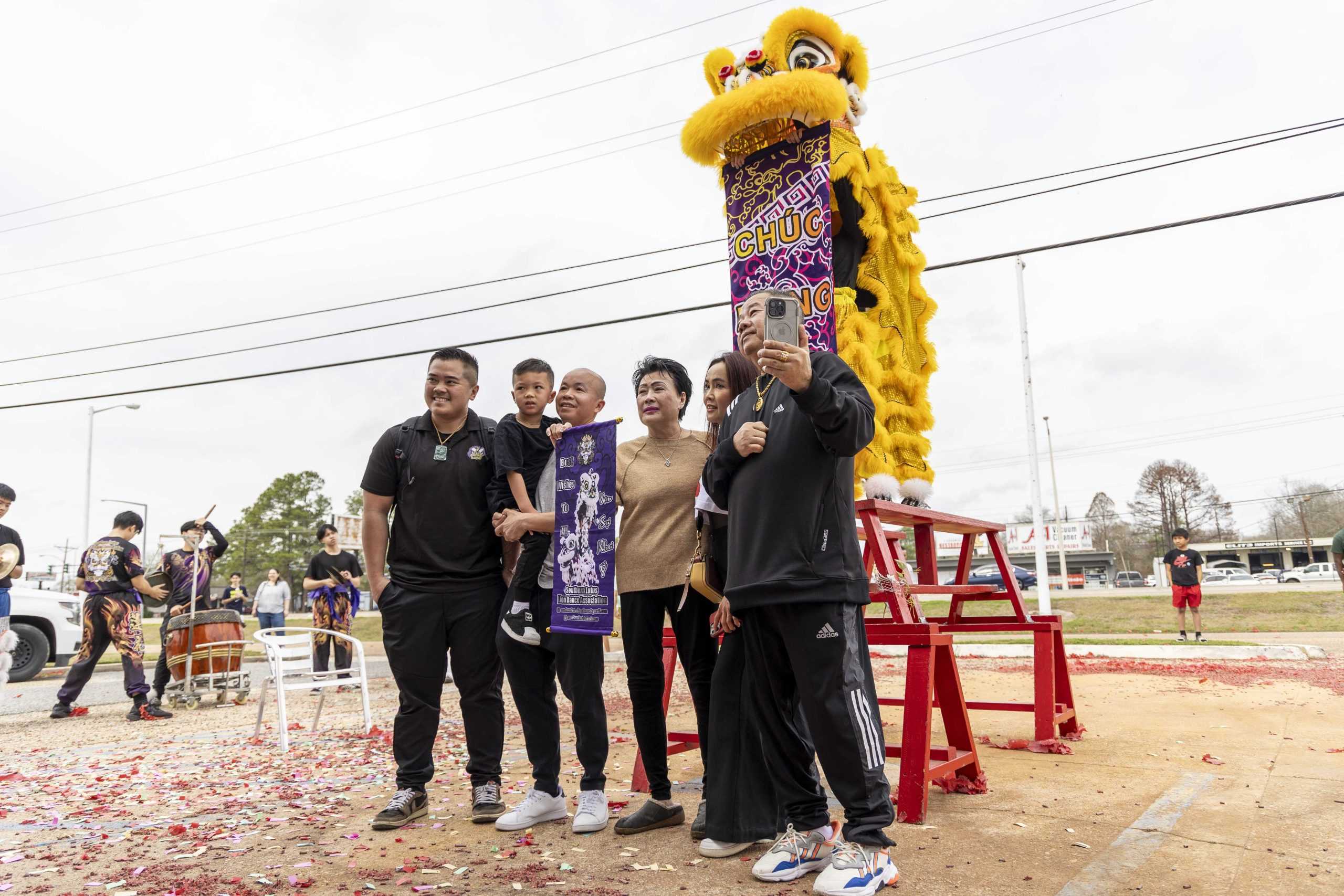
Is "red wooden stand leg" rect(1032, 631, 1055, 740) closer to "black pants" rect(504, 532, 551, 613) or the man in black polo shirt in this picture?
"black pants" rect(504, 532, 551, 613)

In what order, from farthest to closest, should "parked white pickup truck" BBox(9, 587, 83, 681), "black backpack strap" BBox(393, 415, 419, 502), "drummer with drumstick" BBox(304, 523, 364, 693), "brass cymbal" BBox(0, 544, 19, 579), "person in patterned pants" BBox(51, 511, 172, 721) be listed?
"parked white pickup truck" BBox(9, 587, 83, 681) < "drummer with drumstick" BBox(304, 523, 364, 693) < "person in patterned pants" BBox(51, 511, 172, 721) < "brass cymbal" BBox(0, 544, 19, 579) < "black backpack strap" BBox(393, 415, 419, 502)

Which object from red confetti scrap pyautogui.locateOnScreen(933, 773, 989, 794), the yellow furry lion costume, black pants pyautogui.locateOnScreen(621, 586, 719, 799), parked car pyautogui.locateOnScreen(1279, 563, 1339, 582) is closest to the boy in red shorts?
the yellow furry lion costume

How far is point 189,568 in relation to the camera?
8.86 m

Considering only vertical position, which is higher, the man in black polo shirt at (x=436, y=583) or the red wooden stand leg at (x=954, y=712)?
the man in black polo shirt at (x=436, y=583)

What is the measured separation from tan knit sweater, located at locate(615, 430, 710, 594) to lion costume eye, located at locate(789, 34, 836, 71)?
3243mm

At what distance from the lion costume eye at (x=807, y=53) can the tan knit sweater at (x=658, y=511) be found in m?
3.24

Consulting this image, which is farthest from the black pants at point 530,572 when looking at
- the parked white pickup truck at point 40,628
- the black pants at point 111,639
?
the parked white pickup truck at point 40,628

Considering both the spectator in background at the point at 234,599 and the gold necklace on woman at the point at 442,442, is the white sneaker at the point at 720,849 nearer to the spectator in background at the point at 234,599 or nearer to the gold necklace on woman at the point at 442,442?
the gold necklace on woman at the point at 442,442

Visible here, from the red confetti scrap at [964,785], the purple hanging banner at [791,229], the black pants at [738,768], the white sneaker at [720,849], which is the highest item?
the purple hanging banner at [791,229]

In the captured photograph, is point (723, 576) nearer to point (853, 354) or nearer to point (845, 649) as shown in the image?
point (845, 649)

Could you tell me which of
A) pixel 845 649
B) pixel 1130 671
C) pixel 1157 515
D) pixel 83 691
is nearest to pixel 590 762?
pixel 845 649

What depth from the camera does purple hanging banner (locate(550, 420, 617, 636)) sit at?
336 cm

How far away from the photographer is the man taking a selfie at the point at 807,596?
261cm

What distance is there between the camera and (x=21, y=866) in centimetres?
307
